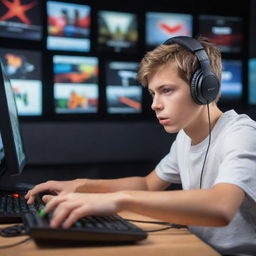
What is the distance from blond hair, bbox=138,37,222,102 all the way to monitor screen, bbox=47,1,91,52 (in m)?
1.83

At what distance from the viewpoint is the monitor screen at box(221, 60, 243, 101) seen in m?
3.25

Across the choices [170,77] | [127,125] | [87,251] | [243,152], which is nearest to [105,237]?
[87,251]

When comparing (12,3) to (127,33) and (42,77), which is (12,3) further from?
Result: (127,33)

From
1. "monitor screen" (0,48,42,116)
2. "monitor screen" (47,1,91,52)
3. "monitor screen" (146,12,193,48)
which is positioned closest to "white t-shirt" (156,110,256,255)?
"monitor screen" (0,48,42,116)

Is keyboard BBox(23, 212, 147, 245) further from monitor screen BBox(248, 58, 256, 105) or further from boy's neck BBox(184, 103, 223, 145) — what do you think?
monitor screen BBox(248, 58, 256, 105)

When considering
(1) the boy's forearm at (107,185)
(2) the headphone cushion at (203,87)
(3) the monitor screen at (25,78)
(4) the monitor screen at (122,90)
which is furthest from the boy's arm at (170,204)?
(4) the monitor screen at (122,90)

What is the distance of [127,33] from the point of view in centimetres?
307

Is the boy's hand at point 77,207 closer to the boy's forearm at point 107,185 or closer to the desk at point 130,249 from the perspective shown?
the desk at point 130,249

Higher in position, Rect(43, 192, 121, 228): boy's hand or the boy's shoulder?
the boy's shoulder

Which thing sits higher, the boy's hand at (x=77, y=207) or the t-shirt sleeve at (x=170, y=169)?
the boy's hand at (x=77, y=207)

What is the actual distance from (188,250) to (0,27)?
232cm

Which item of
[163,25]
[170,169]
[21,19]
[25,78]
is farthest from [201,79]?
[163,25]

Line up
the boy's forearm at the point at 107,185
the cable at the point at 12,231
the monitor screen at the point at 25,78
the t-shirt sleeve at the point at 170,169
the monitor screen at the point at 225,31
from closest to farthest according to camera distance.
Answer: the cable at the point at 12,231 < the boy's forearm at the point at 107,185 < the t-shirt sleeve at the point at 170,169 < the monitor screen at the point at 25,78 < the monitor screen at the point at 225,31

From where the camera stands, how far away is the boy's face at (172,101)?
104 centimetres
